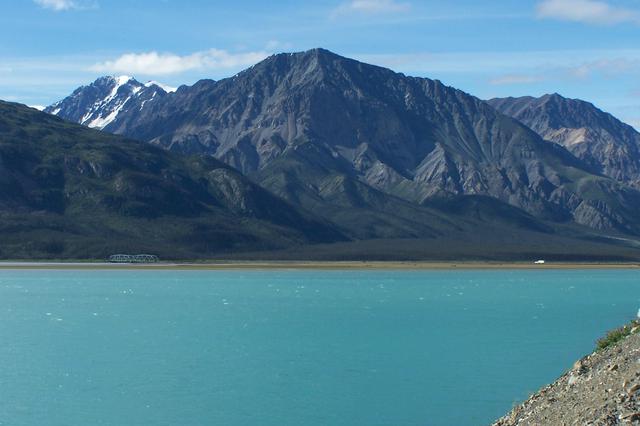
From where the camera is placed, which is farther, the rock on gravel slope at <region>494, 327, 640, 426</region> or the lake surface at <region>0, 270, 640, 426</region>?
the lake surface at <region>0, 270, 640, 426</region>

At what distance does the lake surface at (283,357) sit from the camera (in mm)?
46469

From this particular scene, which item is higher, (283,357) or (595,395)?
(595,395)

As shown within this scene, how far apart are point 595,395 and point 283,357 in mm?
37158

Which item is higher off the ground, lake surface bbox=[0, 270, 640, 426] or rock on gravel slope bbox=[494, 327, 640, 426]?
rock on gravel slope bbox=[494, 327, 640, 426]

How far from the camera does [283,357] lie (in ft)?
215

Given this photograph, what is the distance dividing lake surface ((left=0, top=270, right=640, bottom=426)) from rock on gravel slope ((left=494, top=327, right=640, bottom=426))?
323 inches

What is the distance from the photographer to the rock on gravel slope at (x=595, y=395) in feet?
90.0

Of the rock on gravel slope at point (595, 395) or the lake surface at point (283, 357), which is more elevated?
the rock on gravel slope at point (595, 395)

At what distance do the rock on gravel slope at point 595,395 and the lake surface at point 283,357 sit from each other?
26.9 feet

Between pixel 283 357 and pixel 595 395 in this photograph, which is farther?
pixel 283 357

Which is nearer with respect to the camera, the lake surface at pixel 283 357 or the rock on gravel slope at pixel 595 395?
the rock on gravel slope at pixel 595 395

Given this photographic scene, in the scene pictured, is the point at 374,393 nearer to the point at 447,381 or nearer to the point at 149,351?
the point at 447,381

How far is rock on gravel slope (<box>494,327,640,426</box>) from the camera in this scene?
27.4 m

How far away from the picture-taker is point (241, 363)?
206 feet
